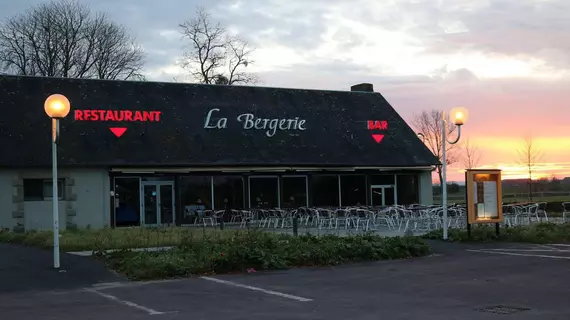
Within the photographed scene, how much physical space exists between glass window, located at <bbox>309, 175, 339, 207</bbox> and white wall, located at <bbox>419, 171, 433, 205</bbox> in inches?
170

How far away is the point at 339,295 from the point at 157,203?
19.0m

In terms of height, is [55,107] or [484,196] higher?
[55,107]

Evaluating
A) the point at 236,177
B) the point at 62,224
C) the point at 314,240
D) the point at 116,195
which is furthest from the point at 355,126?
the point at 314,240

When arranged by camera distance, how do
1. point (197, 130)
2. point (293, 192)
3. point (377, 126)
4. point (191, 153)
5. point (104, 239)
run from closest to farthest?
point (104, 239)
point (191, 153)
point (197, 130)
point (293, 192)
point (377, 126)

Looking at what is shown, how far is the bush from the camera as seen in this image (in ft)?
42.3

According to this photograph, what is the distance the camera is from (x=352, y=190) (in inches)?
1255

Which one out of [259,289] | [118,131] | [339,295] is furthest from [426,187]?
[339,295]

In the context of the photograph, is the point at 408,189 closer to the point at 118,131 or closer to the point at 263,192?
the point at 263,192

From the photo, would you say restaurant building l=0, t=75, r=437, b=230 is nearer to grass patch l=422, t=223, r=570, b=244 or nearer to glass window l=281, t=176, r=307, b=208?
glass window l=281, t=176, r=307, b=208

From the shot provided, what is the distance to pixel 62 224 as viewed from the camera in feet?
85.3

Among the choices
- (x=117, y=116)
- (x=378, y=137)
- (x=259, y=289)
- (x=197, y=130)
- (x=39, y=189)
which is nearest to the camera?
(x=259, y=289)

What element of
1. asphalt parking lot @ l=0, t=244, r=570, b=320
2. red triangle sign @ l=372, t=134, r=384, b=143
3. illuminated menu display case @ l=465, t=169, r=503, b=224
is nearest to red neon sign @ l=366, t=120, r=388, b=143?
red triangle sign @ l=372, t=134, r=384, b=143

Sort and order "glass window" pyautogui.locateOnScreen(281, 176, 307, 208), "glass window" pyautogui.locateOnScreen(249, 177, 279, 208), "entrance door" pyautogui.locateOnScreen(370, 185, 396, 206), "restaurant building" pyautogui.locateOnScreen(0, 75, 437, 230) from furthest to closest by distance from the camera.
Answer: "entrance door" pyautogui.locateOnScreen(370, 185, 396, 206)
"glass window" pyautogui.locateOnScreen(281, 176, 307, 208)
"glass window" pyautogui.locateOnScreen(249, 177, 279, 208)
"restaurant building" pyautogui.locateOnScreen(0, 75, 437, 230)

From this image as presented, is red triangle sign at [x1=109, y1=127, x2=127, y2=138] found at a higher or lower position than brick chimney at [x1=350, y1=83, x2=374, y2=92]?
lower
